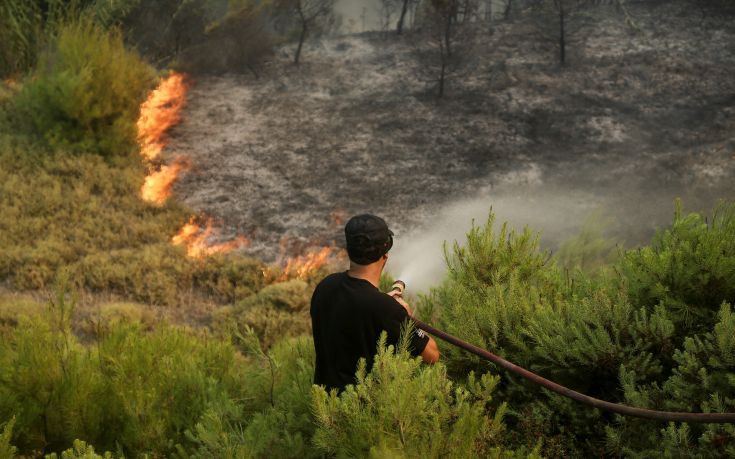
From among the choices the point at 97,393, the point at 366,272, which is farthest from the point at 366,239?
the point at 97,393

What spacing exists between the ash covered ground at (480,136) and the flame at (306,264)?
16.2 inches

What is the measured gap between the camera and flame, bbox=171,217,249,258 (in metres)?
10.7

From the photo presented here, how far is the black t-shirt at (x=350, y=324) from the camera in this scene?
2.90 m

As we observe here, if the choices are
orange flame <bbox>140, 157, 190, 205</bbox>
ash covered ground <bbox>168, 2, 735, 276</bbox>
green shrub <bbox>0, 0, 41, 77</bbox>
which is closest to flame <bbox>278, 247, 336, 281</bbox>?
ash covered ground <bbox>168, 2, 735, 276</bbox>

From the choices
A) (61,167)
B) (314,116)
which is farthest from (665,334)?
(314,116)

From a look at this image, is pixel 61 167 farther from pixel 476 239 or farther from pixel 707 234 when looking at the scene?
pixel 707 234

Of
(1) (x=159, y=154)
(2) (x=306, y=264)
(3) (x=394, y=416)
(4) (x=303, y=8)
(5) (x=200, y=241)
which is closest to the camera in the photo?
(3) (x=394, y=416)

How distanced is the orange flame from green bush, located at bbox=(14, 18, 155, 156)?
92cm

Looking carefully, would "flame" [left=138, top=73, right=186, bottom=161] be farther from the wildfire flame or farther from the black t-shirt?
the black t-shirt

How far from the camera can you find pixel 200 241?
11164mm

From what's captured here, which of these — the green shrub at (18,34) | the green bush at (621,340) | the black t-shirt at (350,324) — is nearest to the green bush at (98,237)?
the green shrub at (18,34)

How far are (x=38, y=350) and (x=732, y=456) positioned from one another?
12.9 ft

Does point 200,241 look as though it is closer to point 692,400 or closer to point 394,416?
point 394,416

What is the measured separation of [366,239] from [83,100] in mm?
11768
